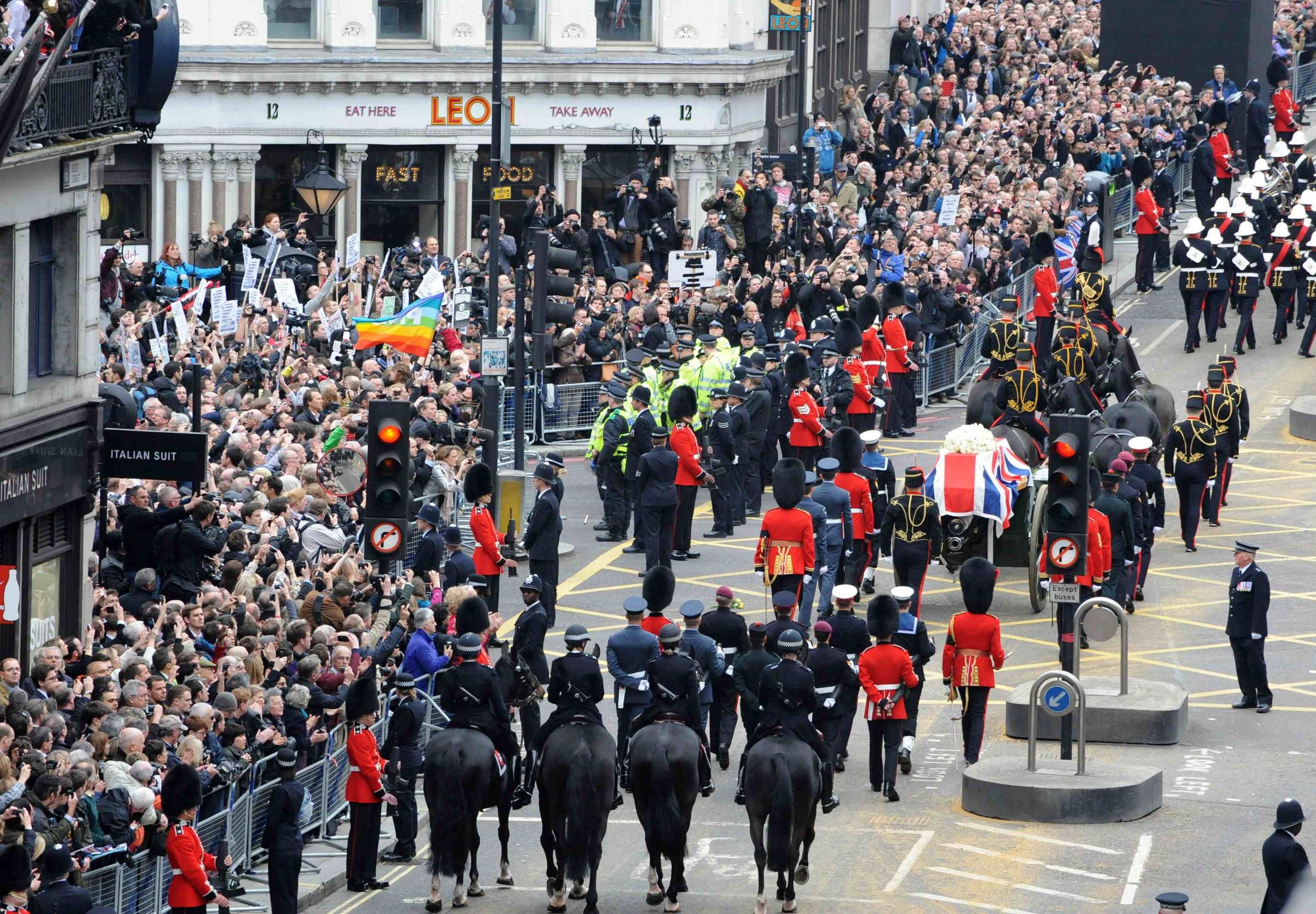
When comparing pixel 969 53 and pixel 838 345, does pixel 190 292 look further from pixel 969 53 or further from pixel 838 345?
pixel 969 53

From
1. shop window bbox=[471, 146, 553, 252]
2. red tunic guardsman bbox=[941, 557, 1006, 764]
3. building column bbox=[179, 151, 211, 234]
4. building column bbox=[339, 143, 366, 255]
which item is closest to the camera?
red tunic guardsman bbox=[941, 557, 1006, 764]

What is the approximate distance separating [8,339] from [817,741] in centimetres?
808

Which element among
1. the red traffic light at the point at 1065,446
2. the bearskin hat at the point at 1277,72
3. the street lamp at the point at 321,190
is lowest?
the red traffic light at the point at 1065,446

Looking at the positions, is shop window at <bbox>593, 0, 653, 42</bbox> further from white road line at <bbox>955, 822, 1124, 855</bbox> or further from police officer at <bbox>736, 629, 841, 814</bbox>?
police officer at <bbox>736, 629, 841, 814</bbox>

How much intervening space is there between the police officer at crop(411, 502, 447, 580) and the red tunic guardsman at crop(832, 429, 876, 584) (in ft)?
13.3

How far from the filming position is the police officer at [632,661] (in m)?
20.4

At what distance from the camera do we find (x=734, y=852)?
1962cm

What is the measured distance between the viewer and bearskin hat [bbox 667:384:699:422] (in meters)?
27.8

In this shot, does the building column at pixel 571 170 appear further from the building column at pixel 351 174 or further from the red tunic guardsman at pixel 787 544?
the red tunic guardsman at pixel 787 544

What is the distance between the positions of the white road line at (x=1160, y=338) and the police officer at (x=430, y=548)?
17891 mm

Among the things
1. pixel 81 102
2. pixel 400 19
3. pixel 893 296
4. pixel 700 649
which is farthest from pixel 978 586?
pixel 400 19

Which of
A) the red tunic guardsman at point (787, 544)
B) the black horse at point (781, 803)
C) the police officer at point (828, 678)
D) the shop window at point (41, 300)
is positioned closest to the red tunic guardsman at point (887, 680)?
the police officer at point (828, 678)

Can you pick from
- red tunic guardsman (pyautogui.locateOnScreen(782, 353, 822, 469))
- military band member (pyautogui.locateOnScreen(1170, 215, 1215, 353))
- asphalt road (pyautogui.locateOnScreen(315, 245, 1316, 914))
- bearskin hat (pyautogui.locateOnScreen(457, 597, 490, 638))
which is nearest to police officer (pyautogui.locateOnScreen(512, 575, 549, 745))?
bearskin hat (pyautogui.locateOnScreen(457, 597, 490, 638))

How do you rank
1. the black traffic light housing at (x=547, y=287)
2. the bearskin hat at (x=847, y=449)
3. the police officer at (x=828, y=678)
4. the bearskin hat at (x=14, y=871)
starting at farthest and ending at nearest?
the black traffic light housing at (x=547, y=287) < the bearskin hat at (x=847, y=449) < the police officer at (x=828, y=678) < the bearskin hat at (x=14, y=871)
